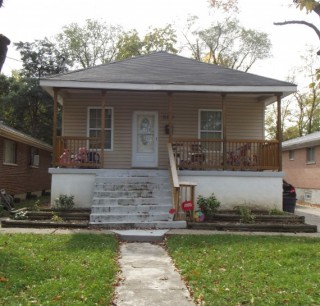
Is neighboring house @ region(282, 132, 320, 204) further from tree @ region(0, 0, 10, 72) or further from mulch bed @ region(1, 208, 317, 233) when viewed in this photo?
tree @ region(0, 0, 10, 72)

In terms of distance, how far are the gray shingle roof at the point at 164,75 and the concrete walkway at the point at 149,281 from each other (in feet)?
21.3

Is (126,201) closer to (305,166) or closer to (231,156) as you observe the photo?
(231,156)

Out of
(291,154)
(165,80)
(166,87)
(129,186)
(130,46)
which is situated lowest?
(129,186)

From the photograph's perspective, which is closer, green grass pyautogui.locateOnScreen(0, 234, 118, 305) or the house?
green grass pyautogui.locateOnScreen(0, 234, 118, 305)

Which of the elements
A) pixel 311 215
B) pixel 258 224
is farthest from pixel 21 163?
pixel 311 215

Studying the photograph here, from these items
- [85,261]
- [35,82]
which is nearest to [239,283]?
[85,261]

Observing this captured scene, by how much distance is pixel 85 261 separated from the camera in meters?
6.52

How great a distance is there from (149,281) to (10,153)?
1322 centimetres

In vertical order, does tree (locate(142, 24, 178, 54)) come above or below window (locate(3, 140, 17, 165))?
above

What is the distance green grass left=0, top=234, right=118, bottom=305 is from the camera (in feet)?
15.8

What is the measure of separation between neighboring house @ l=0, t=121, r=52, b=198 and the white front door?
15.9 feet

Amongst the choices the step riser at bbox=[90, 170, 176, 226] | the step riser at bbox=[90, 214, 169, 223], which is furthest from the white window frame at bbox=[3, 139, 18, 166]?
the step riser at bbox=[90, 214, 169, 223]

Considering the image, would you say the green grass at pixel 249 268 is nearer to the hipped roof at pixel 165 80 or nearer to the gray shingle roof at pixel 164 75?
the hipped roof at pixel 165 80

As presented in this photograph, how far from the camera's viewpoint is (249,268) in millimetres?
6254
